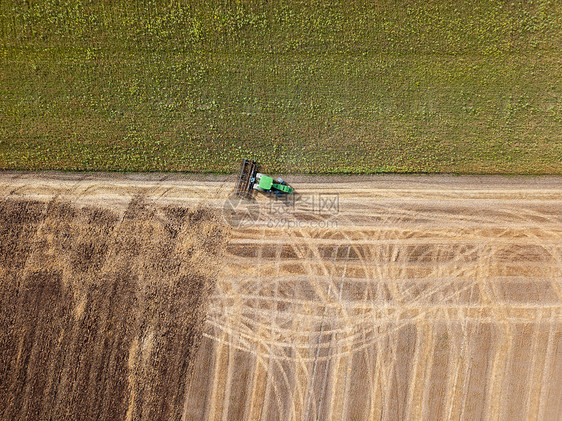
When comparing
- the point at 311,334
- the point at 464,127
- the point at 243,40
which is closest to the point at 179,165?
the point at 243,40

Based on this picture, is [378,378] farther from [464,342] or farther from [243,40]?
[243,40]

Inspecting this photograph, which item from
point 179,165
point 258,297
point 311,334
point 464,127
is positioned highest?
point 464,127

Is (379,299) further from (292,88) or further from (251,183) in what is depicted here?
(292,88)

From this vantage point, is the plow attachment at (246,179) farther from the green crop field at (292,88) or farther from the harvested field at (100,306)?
the harvested field at (100,306)

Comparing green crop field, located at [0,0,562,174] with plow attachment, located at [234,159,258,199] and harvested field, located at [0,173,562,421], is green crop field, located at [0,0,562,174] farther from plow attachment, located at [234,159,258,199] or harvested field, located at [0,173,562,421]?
harvested field, located at [0,173,562,421]

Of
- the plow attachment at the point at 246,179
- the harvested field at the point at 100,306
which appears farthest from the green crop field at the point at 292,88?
the harvested field at the point at 100,306

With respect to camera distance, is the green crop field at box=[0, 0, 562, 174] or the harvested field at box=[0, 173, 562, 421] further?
the green crop field at box=[0, 0, 562, 174]

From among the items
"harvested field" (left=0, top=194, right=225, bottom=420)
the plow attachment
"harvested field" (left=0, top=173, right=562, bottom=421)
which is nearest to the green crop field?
the plow attachment
